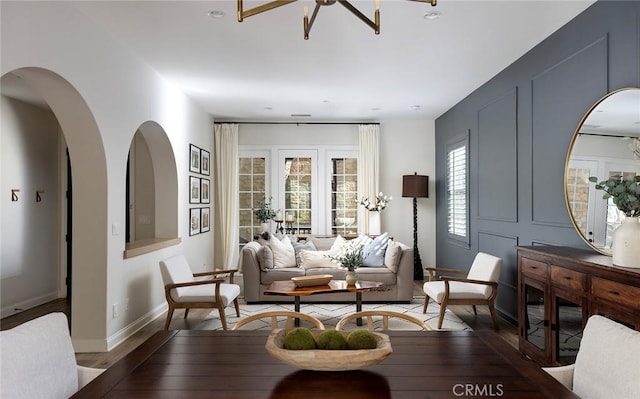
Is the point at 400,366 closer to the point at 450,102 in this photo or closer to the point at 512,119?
the point at 512,119

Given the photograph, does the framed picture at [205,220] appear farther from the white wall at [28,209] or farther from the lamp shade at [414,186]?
the lamp shade at [414,186]

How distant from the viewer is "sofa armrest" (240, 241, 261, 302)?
5609 millimetres

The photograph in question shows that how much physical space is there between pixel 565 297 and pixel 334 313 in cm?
276

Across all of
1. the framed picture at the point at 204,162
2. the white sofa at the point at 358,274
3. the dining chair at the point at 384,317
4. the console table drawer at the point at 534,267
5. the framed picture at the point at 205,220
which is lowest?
the white sofa at the point at 358,274

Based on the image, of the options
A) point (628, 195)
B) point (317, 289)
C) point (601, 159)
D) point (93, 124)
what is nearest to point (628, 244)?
point (628, 195)

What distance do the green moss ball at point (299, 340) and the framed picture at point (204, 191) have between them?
5687 millimetres

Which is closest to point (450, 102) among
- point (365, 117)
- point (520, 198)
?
point (365, 117)

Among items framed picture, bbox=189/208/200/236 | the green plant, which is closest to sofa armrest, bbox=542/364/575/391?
the green plant

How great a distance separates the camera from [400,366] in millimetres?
1562

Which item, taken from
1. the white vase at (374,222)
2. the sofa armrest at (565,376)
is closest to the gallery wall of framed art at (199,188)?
the white vase at (374,222)

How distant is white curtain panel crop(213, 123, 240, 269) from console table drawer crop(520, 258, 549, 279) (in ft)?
17.0

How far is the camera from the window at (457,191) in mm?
6348

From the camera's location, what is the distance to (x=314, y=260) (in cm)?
591
